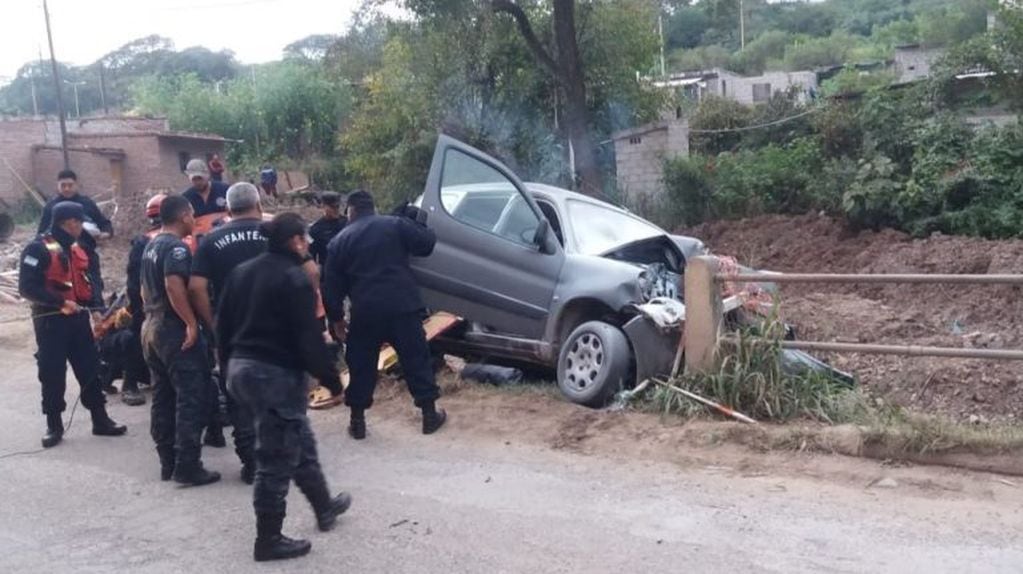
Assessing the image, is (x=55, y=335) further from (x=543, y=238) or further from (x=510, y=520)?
(x=510, y=520)

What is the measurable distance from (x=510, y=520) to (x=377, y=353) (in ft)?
7.42

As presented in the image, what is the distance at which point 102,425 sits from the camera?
28.0 feet

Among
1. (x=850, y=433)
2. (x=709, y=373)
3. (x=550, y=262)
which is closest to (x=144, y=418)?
(x=550, y=262)

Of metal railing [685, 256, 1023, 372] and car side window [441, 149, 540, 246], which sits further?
car side window [441, 149, 540, 246]

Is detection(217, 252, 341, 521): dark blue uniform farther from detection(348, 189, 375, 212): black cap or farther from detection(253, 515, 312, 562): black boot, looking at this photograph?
detection(348, 189, 375, 212): black cap

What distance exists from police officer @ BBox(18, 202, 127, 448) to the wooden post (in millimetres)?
4350

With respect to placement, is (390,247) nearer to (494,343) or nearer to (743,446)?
(494,343)

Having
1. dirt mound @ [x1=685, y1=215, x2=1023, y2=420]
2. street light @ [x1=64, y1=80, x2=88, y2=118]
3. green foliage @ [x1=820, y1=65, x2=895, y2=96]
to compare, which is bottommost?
dirt mound @ [x1=685, y1=215, x2=1023, y2=420]

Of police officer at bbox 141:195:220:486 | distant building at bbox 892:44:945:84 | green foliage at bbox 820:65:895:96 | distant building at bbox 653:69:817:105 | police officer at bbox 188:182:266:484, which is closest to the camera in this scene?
police officer at bbox 188:182:266:484

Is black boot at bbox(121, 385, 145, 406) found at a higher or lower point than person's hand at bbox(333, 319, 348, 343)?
lower

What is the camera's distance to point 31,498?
7086mm

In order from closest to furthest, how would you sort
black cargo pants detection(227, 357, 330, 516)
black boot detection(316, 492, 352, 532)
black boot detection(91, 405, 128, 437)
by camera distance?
1. black cargo pants detection(227, 357, 330, 516)
2. black boot detection(316, 492, 352, 532)
3. black boot detection(91, 405, 128, 437)

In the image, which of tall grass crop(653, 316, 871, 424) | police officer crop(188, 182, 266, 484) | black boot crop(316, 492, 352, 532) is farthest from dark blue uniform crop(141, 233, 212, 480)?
tall grass crop(653, 316, 871, 424)

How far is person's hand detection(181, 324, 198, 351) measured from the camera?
276 inches
